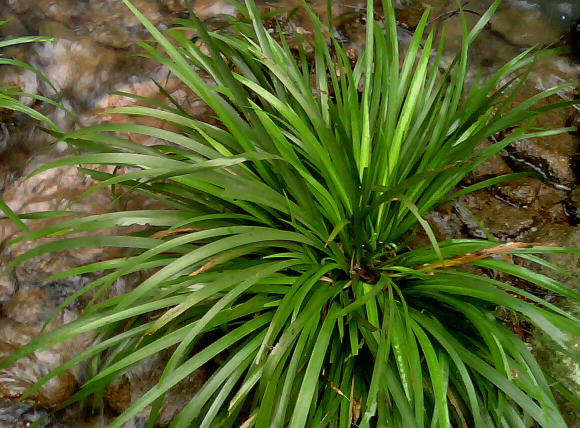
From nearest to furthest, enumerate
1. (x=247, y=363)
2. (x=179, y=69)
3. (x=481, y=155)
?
(x=247, y=363) → (x=179, y=69) → (x=481, y=155)

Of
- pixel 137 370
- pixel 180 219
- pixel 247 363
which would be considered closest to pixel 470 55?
pixel 180 219

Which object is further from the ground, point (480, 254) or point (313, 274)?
point (480, 254)

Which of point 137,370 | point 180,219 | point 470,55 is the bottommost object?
point 137,370

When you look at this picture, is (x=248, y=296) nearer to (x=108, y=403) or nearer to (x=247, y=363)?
(x=247, y=363)

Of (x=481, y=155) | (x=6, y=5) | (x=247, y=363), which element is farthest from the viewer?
(x=6, y=5)

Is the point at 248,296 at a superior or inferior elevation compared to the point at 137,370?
superior

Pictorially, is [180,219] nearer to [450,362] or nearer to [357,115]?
[357,115]

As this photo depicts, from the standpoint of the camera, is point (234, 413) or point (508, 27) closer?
point (234, 413)

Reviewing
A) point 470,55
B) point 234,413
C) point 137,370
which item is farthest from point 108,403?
point 470,55
